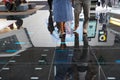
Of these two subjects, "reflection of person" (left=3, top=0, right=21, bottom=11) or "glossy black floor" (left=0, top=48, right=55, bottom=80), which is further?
"reflection of person" (left=3, top=0, right=21, bottom=11)

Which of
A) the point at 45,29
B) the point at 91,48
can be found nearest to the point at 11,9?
the point at 45,29

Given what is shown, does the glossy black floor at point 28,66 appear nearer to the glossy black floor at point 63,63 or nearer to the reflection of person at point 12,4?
the glossy black floor at point 63,63

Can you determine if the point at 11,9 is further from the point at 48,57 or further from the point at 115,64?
the point at 115,64

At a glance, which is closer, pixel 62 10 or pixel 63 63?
pixel 63 63

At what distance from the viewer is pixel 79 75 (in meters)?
3.68

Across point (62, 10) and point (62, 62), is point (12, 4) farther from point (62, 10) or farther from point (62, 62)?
point (62, 62)

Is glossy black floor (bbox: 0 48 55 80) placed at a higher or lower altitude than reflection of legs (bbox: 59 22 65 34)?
lower

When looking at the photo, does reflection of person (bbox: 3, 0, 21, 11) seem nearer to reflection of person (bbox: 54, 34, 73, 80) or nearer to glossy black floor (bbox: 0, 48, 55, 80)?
reflection of person (bbox: 54, 34, 73, 80)

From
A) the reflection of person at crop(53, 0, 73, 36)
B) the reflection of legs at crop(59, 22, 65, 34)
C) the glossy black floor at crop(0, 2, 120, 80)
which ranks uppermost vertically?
the reflection of person at crop(53, 0, 73, 36)

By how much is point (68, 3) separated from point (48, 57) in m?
1.71

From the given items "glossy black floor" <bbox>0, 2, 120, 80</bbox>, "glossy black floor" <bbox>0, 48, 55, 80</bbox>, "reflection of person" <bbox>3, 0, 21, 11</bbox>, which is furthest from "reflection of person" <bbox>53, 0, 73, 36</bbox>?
"reflection of person" <bbox>3, 0, 21, 11</bbox>

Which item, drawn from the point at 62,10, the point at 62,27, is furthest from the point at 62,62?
the point at 62,27

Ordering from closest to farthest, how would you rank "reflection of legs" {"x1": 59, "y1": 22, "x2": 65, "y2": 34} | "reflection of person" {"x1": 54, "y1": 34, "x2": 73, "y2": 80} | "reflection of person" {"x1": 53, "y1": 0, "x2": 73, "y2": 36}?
1. "reflection of person" {"x1": 54, "y1": 34, "x2": 73, "y2": 80}
2. "reflection of person" {"x1": 53, "y1": 0, "x2": 73, "y2": 36}
3. "reflection of legs" {"x1": 59, "y1": 22, "x2": 65, "y2": 34}

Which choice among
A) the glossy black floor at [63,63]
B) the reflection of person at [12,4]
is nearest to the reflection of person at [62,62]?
the glossy black floor at [63,63]
